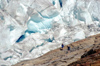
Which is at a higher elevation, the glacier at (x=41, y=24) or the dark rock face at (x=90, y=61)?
the glacier at (x=41, y=24)

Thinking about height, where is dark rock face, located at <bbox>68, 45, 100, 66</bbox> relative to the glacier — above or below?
below

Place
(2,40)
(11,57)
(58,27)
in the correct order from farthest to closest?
1. (58,27)
2. (2,40)
3. (11,57)

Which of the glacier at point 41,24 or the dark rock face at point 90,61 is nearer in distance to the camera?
the dark rock face at point 90,61

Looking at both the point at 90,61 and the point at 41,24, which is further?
the point at 41,24

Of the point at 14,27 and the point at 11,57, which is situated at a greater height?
the point at 14,27

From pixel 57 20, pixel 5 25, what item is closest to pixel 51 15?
pixel 57 20

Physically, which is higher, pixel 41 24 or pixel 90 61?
pixel 41 24

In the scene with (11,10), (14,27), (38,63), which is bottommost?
(38,63)

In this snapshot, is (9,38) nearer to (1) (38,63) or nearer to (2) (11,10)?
(2) (11,10)
